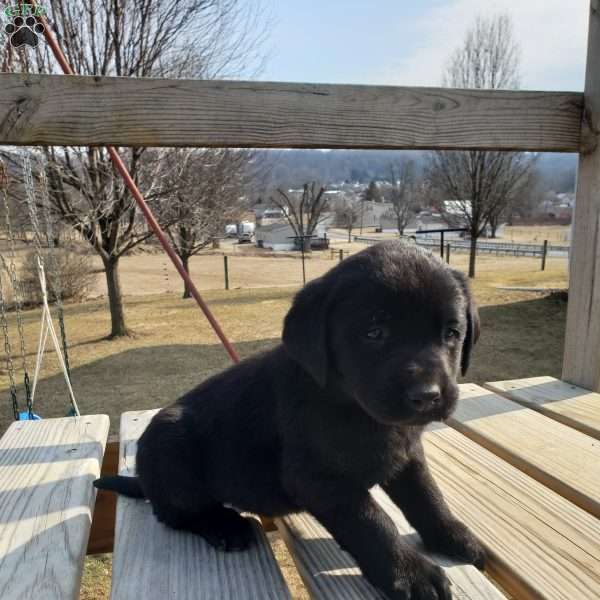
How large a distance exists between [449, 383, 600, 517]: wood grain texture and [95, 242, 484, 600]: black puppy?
0.55 m

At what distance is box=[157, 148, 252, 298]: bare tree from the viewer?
10695 mm

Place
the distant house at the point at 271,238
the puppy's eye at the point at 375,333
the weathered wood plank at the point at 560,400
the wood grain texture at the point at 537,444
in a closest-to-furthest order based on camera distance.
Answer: the puppy's eye at the point at 375,333, the wood grain texture at the point at 537,444, the weathered wood plank at the point at 560,400, the distant house at the point at 271,238

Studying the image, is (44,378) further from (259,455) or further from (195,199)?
(259,455)

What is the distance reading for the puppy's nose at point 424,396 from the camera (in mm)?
1320

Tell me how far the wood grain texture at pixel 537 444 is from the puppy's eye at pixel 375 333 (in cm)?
101

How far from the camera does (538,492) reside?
1.90 meters

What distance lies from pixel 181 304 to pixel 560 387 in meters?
13.5

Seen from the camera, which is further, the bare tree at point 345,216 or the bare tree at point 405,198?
the bare tree at point 405,198

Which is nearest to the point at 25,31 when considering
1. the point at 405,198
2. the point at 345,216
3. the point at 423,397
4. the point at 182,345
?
the point at 423,397

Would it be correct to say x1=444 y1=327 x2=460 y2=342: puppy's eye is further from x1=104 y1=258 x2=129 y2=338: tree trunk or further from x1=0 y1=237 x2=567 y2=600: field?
x1=104 y1=258 x2=129 y2=338: tree trunk

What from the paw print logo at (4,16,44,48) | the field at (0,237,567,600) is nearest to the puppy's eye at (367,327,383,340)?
the paw print logo at (4,16,44,48)

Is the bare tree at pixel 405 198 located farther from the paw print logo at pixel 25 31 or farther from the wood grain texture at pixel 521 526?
the wood grain texture at pixel 521 526

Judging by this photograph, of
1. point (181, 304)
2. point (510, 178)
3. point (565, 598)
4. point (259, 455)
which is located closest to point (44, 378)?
point (181, 304)

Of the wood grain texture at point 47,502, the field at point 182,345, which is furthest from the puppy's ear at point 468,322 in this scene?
the field at point 182,345
